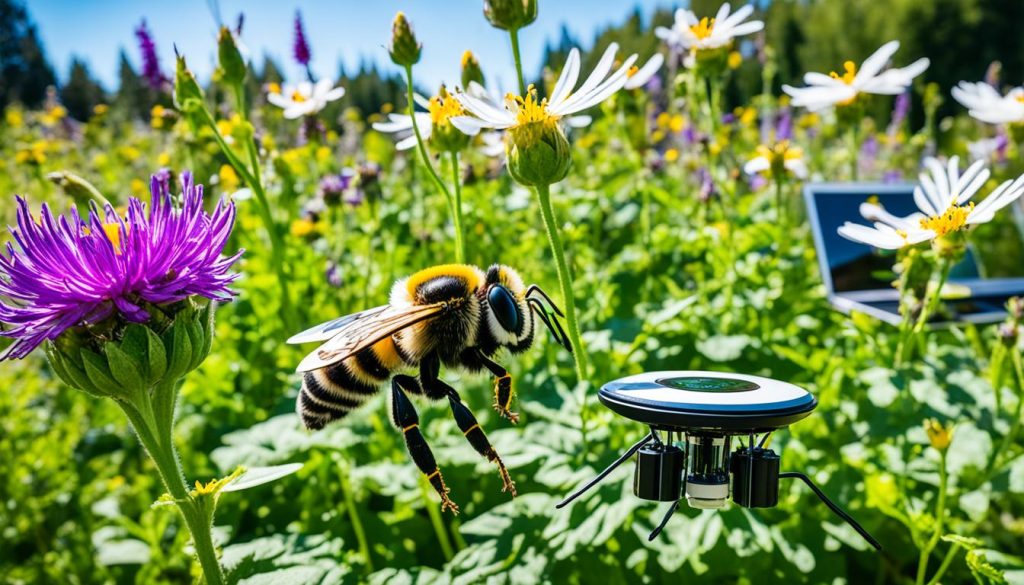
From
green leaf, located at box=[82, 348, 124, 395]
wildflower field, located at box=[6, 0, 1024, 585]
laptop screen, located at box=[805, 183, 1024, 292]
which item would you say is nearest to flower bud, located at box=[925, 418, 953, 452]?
wildflower field, located at box=[6, 0, 1024, 585]

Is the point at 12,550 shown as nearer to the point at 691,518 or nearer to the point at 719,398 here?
the point at 691,518

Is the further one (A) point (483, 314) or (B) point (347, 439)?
(B) point (347, 439)

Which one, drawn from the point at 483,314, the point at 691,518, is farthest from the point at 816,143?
the point at 483,314

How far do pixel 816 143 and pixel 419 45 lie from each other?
466 cm

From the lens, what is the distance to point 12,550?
Result: 239 cm

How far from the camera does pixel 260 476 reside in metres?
1.11

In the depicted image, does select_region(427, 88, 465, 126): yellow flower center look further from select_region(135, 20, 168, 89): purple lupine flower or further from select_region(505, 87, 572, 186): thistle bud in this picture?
select_region(135, 20, 168, 89): purple lupine flower

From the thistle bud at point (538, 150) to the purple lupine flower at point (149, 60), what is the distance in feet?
6.58

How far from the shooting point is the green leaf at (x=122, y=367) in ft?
2.93

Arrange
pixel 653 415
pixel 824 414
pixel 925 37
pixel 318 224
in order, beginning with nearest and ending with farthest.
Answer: pixel 653 415 < pixel 824 414 < pixel 318 224 < pixel 925 37

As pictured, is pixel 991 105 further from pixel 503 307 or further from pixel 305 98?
pixel 305 98

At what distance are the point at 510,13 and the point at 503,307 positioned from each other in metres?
0.65

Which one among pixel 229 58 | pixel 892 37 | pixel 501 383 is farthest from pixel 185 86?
pixel 892 37

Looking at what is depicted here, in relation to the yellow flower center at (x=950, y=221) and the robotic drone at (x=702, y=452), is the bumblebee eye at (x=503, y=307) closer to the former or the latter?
the robotic drone at (x=702, y=452)
